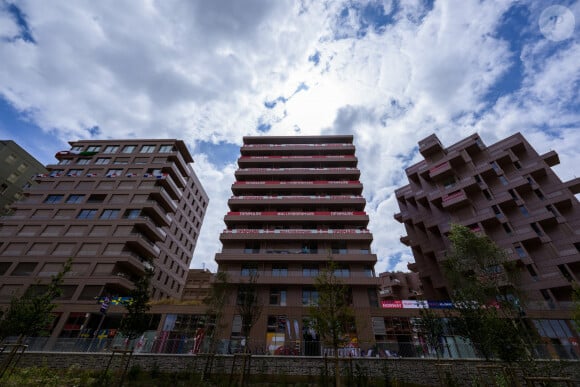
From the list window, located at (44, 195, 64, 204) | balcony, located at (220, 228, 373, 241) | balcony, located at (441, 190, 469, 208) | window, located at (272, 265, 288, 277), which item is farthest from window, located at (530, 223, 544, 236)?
window, located at (44, 195, 64, 204)

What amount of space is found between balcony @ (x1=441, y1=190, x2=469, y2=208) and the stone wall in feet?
78.4

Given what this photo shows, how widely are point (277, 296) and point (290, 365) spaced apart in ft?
49.1

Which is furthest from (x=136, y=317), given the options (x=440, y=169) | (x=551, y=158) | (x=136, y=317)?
(x=551, y=158)

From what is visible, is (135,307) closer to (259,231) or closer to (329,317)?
(329,317)

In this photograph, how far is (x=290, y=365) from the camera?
20062 mm

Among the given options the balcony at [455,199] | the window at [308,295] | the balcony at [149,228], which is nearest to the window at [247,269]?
the window at [308,295]

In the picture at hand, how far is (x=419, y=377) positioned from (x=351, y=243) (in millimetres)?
20164

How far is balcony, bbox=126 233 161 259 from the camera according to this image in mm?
41156

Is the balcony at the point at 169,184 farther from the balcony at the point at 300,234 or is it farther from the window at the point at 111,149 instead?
the balcony at the point at 300,234

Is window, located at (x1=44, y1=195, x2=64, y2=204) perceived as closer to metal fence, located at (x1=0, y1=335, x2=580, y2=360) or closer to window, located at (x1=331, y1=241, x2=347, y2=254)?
metal fence, located at (x1=0, y1=335, x2=580, y2=360)

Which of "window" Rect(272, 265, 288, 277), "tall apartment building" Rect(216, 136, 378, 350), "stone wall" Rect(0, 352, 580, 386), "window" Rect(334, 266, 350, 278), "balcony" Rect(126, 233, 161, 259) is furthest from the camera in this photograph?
"balcony" Rect(126, 233, 161, 259)

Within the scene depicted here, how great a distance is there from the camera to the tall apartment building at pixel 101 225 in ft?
124

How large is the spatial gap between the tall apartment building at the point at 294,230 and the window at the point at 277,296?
4.7 inches

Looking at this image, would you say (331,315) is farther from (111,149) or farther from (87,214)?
(111,149)
